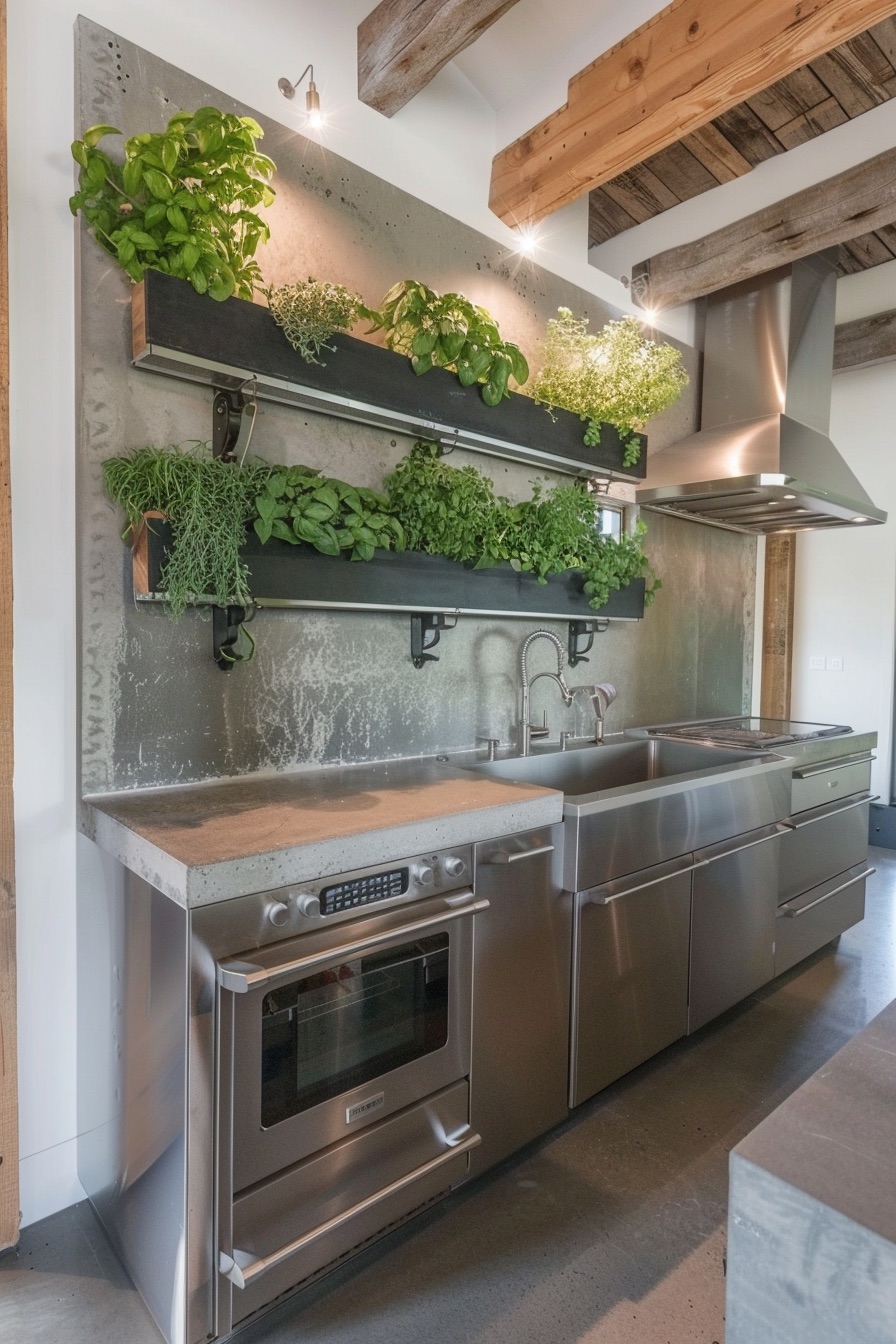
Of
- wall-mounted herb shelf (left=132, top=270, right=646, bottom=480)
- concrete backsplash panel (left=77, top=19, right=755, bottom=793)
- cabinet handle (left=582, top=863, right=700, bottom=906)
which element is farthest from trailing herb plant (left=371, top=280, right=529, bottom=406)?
cabinet handle (left=582, top=863, right=700, bottom=906)

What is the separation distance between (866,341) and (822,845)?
301cm

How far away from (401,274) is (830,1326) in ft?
8.13

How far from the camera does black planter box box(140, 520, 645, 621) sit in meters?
1.73

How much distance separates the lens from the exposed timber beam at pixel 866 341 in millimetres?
4202

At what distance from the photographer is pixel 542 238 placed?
108 inches

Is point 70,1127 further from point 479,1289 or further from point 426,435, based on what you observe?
point 426,435

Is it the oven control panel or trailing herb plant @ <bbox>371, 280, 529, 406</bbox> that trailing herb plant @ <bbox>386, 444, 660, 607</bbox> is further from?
the oven control panel

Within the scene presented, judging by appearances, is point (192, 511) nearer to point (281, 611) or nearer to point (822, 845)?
point (281, 611)

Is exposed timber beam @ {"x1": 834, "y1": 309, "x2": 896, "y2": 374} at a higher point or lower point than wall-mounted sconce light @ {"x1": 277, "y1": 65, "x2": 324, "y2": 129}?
higher

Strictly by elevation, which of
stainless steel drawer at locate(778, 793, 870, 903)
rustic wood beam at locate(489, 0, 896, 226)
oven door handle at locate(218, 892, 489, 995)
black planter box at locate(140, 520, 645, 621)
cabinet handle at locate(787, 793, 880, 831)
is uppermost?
rustic wood beam at locate(489, 0, 896, 226)

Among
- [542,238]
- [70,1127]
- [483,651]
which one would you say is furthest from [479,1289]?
[542,238]

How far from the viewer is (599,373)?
2.60m

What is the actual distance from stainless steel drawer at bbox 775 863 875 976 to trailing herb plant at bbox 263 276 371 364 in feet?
7.92

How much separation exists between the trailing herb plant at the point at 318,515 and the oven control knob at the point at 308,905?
81 cm
